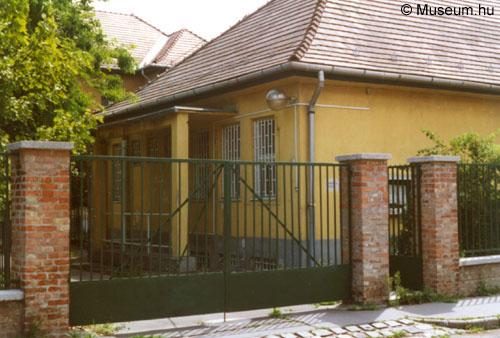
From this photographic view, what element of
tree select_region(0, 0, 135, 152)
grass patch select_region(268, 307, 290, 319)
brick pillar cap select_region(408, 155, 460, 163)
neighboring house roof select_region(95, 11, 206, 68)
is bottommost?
grass patch select_region(268, 307, 290, 319)

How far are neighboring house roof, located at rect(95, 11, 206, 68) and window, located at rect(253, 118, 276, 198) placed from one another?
12185 mm

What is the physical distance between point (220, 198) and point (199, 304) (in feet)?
23.1

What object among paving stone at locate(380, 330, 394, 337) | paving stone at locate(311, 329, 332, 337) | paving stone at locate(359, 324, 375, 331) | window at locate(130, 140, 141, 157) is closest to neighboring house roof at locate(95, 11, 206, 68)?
window at locate(130, 140, 141, 157)

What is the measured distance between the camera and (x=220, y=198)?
1595 centimetres

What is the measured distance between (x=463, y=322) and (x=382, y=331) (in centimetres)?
125

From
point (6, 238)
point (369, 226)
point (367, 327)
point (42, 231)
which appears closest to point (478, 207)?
point (369, 226)

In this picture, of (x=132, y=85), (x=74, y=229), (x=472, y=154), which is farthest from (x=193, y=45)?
(x=74, y=229)

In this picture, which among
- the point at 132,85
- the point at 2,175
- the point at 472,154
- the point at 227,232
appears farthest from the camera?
the point at 132,85

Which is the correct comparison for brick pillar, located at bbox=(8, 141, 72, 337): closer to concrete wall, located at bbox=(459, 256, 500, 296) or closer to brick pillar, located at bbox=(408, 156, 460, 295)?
brick pillar, located at bbox=(408, 156, 460, 295)

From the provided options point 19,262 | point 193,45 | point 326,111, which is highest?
point 193,45

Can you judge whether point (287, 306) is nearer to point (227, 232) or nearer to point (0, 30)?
point (227, 232)

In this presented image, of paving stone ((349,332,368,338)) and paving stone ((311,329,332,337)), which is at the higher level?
paving stone ((311,329,332,337))

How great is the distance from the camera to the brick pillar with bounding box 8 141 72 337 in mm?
7738

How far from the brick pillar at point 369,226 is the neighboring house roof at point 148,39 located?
56.0 feet
